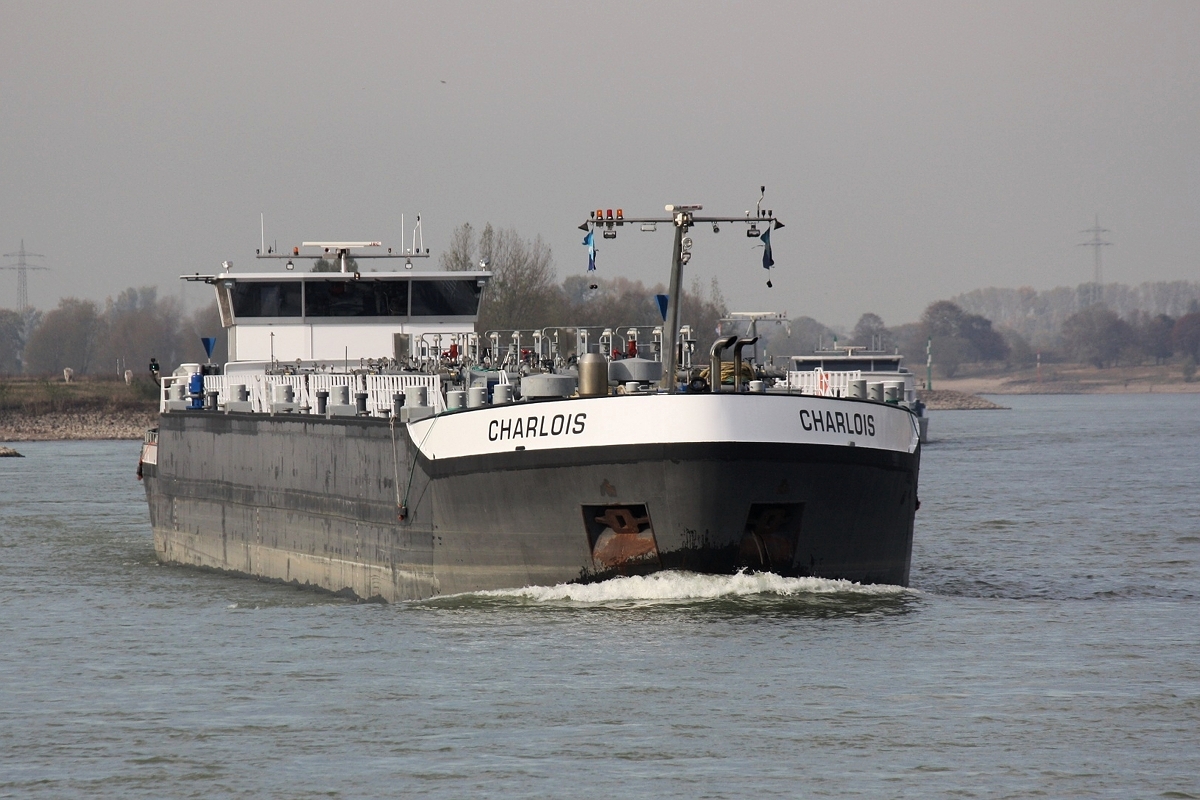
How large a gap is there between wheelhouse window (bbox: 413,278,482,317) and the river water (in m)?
6.94

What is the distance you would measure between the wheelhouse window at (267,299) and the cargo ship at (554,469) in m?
2.52

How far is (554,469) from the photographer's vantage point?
61.1ft

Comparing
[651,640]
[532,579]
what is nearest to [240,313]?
[532,579]

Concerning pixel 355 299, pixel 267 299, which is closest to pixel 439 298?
pixel 355 299

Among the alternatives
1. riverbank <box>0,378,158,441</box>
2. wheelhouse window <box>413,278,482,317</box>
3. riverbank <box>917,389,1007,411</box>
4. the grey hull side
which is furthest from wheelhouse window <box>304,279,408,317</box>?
riverbank <box>917,389,1007,411</box>

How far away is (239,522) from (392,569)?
6360 millimetres

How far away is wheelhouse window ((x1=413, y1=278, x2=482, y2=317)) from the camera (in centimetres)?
3020

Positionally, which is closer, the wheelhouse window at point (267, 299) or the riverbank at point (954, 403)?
the wheelhouse window at point (267, 299)

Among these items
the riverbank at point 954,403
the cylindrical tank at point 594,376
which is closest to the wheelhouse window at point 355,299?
the cylindrical tank at point 594,376

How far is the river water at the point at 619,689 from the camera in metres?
12.7

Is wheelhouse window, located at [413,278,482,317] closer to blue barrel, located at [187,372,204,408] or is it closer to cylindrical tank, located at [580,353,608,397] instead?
blue barrel, located at [187,372,204,408]

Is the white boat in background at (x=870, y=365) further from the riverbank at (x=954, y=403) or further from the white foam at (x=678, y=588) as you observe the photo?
the riverbank at (x=954, y=403)

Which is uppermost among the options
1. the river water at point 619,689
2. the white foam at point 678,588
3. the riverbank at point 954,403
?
the white foam at point 678,588

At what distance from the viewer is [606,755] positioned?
1314 cm
